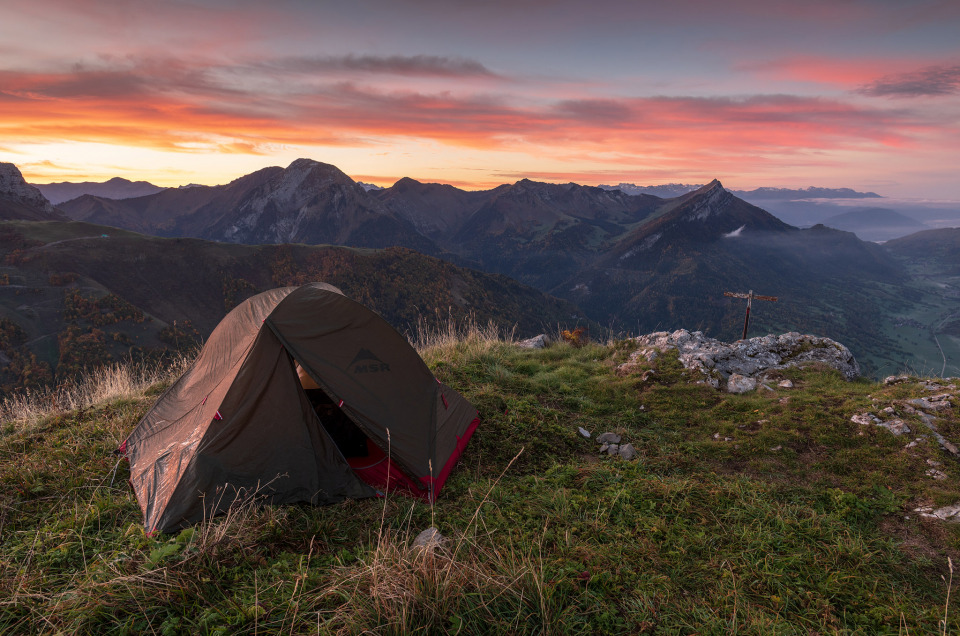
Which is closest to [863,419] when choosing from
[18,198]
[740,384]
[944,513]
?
[740,384]

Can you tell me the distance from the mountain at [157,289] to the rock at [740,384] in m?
49.2

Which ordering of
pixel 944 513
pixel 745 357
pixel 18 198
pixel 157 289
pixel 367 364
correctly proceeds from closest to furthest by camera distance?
pixel 944 513 < pixel 367 364 < pixel 745 357 < pixel 157 289 < pixel 18 198

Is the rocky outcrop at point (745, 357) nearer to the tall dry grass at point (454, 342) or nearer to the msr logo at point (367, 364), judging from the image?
the tall dry grass at point (454, 342)

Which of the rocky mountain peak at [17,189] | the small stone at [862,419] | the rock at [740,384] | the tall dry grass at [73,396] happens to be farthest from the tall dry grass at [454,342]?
the rocky mountain peak at [17,189]

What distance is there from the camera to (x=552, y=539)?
4484mm

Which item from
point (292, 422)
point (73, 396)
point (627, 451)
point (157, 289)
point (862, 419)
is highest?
point (292, 422)

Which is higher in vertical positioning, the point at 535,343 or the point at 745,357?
the point at 745,357

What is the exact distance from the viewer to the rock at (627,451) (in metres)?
6.89

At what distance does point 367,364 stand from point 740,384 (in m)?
8.24

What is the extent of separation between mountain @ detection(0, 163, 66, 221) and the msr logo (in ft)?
704

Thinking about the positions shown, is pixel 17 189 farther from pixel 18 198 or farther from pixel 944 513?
pixel 944 513

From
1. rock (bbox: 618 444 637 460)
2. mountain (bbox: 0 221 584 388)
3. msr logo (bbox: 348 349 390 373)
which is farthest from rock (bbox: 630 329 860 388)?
mountain (bbox: 0 221 584 388)

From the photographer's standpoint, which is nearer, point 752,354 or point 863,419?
point 863,419

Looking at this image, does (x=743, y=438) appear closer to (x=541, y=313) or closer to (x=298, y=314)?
(x=298, y=314)
